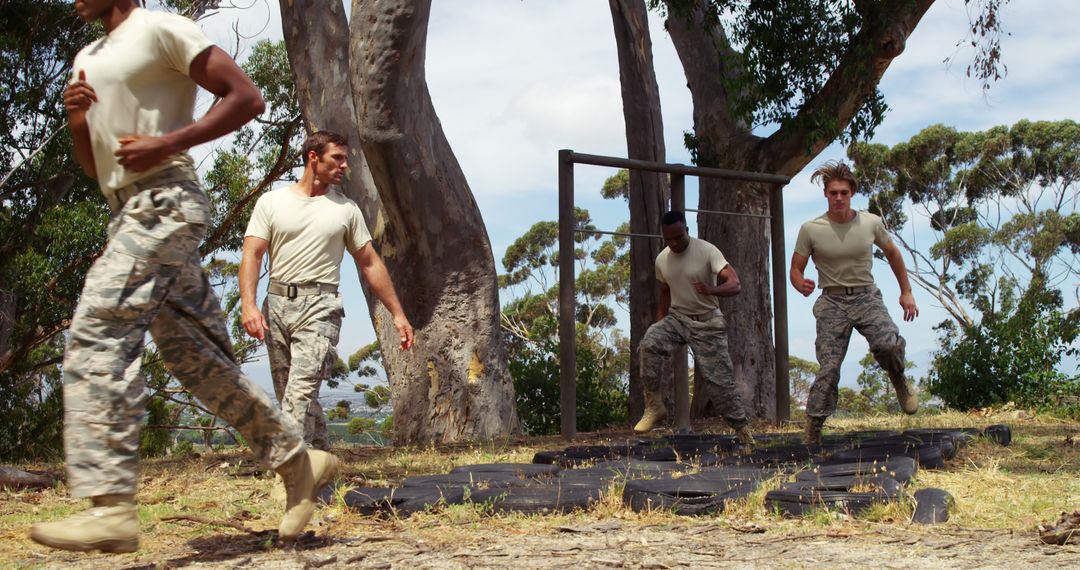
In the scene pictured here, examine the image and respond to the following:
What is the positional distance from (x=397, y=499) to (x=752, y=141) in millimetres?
9138

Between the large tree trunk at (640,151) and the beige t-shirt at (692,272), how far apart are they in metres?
4.17

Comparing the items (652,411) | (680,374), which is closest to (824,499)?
(652,411)

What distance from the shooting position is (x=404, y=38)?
31.3 ft

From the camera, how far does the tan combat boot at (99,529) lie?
340 cm

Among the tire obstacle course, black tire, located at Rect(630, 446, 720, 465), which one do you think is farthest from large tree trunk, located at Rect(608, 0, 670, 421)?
the tire obstacle course

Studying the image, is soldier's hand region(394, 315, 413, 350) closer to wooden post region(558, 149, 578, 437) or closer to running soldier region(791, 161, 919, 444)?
running soldier region(791, 161, 919, 444)

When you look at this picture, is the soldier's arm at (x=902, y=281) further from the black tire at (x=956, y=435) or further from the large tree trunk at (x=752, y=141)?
the large tree trunk at (x=752, y=141)

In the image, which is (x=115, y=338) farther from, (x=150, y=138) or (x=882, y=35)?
(x=882, y=35)

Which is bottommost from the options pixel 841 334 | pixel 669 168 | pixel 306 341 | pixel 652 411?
pixel 652 411

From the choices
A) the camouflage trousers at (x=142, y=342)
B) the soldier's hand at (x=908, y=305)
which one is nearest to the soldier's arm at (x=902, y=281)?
the soldier's hand at (x=908, y=305)

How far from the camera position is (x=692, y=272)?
842 cm

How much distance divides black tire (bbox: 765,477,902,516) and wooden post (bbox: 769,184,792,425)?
6.87 m

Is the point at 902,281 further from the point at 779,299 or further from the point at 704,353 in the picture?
the point at 779,299

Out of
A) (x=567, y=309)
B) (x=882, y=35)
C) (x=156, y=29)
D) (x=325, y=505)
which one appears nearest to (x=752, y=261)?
(x=882, y=35)
